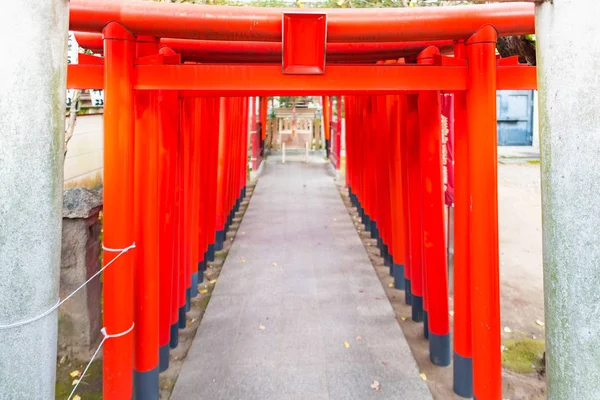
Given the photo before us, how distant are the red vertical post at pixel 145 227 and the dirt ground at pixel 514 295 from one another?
2.20m

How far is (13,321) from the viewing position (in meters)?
1.22

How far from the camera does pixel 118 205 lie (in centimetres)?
276

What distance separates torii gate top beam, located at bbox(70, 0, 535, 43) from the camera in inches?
102

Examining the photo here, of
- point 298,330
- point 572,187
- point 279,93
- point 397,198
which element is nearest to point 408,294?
point 397,198

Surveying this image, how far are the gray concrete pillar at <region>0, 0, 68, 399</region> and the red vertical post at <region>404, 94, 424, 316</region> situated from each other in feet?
10.8

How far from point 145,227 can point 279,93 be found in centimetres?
130

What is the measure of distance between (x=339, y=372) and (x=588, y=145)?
2905 mm

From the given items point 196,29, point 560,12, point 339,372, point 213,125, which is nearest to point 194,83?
point 196,29

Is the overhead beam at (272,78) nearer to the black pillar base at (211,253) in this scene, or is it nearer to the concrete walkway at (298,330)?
the concrete walkway at (298,330)

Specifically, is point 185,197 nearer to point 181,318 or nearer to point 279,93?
point 181,318

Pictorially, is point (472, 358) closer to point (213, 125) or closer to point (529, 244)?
point (213, 125)

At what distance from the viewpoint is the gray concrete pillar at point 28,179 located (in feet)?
3.91

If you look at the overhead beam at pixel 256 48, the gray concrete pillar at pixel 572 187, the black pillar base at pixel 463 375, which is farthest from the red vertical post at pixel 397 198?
the gray concrete pillar at pixel 572 187

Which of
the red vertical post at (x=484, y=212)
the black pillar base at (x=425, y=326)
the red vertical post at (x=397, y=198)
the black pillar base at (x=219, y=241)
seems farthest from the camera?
the black pillar base at (x=219, y=241)
